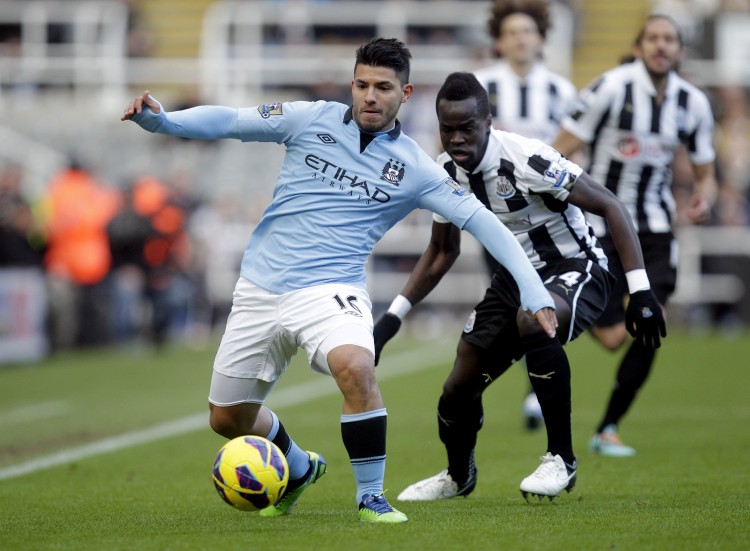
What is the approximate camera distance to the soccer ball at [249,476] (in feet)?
18.2

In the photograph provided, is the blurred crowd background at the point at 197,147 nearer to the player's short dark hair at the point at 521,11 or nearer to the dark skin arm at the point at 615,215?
the player's short dark hair at the point at 521,11

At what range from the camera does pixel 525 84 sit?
990 cm

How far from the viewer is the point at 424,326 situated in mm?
22141

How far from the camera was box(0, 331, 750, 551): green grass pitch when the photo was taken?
17.4 ft

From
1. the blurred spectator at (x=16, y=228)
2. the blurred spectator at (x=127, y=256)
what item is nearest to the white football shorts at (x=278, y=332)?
the blurred spectator at (x=16, y=228)

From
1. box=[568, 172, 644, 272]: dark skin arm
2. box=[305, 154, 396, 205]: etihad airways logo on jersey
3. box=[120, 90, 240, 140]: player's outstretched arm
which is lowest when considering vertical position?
box=[568, 172, 644, 272]: dark skin arm

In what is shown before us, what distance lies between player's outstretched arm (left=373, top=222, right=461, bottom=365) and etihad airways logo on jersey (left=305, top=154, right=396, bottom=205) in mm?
742

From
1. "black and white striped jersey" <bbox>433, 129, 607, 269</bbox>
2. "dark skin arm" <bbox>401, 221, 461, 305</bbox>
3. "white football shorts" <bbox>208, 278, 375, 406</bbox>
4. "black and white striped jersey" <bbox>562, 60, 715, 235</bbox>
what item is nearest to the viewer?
"white football shorts" <bbox>208, 278, 375, 406</bbox>

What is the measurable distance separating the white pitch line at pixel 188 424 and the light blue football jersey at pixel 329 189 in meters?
2.95

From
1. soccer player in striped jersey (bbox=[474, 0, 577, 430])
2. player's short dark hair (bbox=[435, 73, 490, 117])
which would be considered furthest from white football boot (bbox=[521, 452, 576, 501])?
soccer player in striped jersey (bbox=[474, 0, 577, 430])

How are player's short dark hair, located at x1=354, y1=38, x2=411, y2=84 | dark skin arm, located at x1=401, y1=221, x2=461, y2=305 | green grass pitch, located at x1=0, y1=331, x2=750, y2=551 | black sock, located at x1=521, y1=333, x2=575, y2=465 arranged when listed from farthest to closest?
dark skin arm, located at x1=401, y1=221, x2=461, y2=305
black sock, located at x1=521, y1=333, x2=575, y2=465
player's short dark hair, located at x1=354, y1=38, x2=411, y2=84
green grass pitch, located at x1=0, y1=331, x2=750, y2=551

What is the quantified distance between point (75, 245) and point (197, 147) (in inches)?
231

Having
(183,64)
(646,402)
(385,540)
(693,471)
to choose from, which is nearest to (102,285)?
(183,64)

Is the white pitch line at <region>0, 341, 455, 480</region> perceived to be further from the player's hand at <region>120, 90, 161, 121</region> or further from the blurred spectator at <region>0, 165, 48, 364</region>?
the blurred spectator at <region>0, 165, 48, 364</region>
